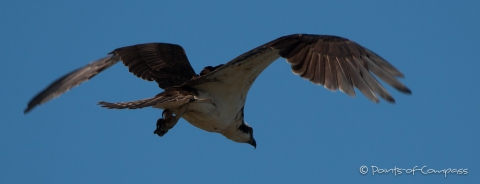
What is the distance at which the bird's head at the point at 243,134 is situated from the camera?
39.2ft

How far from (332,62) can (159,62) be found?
12.9ft

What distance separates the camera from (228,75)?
1053 cm

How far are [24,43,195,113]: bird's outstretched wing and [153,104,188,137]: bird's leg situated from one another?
715 millimetres

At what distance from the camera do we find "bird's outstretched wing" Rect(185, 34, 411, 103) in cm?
864

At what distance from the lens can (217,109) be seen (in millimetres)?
11023

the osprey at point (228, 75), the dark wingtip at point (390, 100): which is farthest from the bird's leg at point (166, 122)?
the dark wingtip at point (390, 100)

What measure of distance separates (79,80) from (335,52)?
432cm

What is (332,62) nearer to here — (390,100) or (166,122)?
(390,100)

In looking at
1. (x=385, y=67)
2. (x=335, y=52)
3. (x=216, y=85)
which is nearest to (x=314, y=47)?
(x=335, y=52)

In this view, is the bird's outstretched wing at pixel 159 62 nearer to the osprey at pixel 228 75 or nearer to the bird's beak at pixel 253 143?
the osprey at pixel 228 75

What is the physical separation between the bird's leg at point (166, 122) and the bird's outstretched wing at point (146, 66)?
0.71 meters

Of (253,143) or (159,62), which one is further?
(253,143)

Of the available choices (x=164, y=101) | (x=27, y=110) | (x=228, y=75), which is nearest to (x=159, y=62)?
(x=228, y=75)

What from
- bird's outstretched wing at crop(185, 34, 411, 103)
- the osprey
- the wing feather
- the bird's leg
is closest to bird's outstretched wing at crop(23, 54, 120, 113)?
the osprey
